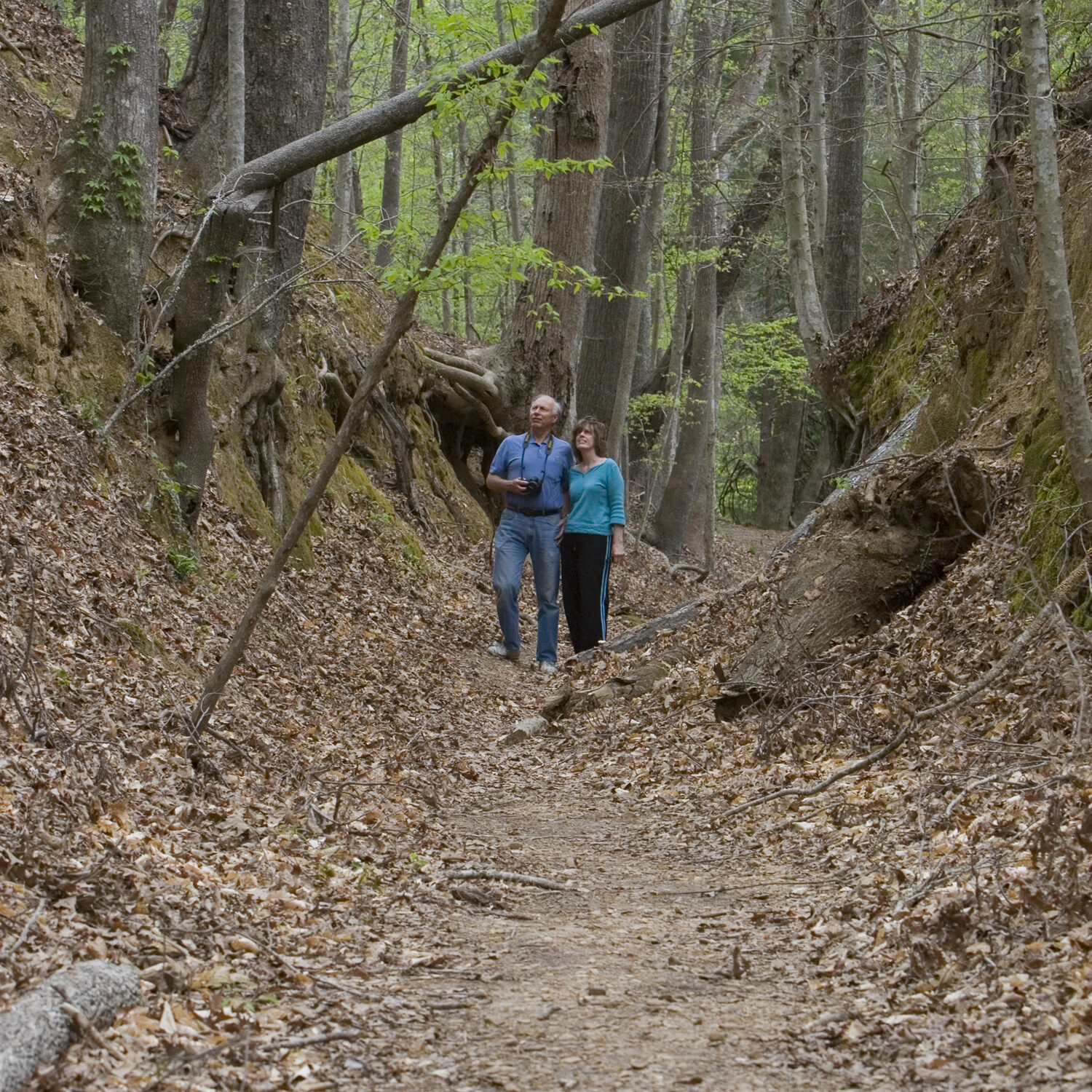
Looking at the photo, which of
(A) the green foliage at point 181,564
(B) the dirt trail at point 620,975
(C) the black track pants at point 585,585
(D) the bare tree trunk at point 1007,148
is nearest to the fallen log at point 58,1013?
(B) the dirt trail at point 620,975

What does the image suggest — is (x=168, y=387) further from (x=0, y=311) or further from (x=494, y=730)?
(x=494, y=730)

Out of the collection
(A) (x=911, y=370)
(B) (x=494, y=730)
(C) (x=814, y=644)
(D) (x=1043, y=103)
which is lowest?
(B) (x=494, y=730)

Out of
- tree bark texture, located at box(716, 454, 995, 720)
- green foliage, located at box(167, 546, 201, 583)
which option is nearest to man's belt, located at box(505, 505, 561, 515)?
tree bark texture, located at box(716, 454, 995, 720)

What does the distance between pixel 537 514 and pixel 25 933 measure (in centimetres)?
720

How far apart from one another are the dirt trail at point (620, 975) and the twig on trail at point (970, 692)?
517 millimetres

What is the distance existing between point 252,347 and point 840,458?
23.4ft

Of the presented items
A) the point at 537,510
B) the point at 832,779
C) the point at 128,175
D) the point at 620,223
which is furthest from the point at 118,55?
the point at 620,223

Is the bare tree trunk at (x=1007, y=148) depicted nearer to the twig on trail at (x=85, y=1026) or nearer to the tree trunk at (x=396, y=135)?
the twig on trail at (x=85, y=1026)

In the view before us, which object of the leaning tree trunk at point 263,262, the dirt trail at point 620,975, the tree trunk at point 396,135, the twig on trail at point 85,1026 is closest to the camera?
the twig on trail at point 85,1026

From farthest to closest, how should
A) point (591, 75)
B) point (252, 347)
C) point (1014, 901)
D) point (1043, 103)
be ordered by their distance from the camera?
point (591, 75), point (252, 347), point (1043, 103), point (1014, 901)

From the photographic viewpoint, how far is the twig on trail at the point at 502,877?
4.66 m

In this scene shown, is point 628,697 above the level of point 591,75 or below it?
below

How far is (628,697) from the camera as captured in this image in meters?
8.23

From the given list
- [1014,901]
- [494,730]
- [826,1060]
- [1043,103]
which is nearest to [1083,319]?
[1043,103]
